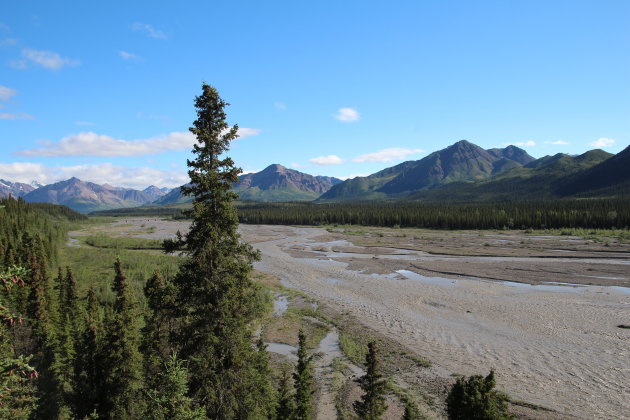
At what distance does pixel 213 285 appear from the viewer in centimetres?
1315

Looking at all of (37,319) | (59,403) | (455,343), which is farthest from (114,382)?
(455,343)

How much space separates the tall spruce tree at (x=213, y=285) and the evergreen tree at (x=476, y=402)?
25.0ft

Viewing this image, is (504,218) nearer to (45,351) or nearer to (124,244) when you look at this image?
(124,244)

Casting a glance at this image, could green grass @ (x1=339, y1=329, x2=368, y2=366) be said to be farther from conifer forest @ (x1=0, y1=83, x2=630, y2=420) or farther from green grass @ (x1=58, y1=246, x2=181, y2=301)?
green grass @ (x1=58, y1=246, x2=181, y2=301)

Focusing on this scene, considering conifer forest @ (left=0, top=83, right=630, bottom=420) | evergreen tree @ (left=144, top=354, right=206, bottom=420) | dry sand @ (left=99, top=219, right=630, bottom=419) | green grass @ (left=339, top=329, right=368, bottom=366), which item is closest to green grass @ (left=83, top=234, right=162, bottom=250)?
dry sand @ (left=99, top=219, right=630, bottom=419)

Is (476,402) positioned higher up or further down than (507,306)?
higher up

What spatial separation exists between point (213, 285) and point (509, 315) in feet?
123

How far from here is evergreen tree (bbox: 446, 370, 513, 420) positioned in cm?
1284

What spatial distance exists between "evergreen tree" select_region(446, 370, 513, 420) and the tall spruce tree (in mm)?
7619

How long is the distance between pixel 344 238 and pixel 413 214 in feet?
148

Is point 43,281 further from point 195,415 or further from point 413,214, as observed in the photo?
point 413,214

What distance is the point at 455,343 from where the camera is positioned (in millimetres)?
33406

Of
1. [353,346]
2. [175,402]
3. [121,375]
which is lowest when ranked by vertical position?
[353,346]

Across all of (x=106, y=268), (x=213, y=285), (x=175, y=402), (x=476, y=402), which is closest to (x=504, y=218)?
(x=106, y=268)
